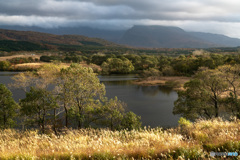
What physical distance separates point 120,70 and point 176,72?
112ft

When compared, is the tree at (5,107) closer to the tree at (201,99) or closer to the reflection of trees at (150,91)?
the tree at (201,99)

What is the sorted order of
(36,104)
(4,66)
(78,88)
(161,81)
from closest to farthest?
1. (36,104)
2. (78,88)
3. (161,81)
4. (4,66)

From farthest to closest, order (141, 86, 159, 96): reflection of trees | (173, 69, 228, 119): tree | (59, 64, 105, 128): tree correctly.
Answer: (141, 86, 159, 96): reflection of trees
(173, 69, 228, 119): tree
(59, 64, 105, 128): tree

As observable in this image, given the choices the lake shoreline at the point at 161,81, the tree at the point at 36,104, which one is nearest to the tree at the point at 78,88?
the tree at the point at 36,104

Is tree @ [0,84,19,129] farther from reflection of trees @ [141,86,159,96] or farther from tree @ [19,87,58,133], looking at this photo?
reflection of trees @ [141,86,159,96]

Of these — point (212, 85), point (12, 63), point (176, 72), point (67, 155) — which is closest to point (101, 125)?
point (212, 85)

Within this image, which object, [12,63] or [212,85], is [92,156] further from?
[12,63]

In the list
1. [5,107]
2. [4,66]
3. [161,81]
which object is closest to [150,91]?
[161,81]

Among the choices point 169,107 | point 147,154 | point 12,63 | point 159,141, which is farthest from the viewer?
point 12,63

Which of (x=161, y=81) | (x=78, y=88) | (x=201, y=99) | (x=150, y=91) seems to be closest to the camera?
(x=78, y=88)

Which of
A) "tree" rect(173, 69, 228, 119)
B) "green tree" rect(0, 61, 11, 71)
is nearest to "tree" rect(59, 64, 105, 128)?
"tree" rect(173, 69, 228, 119)

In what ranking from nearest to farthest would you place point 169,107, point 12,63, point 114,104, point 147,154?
point 147,154 < point 114,104 < point 169,107 < point 12,63

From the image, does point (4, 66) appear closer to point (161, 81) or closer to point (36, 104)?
point (161, 81)

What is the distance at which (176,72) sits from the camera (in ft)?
315
